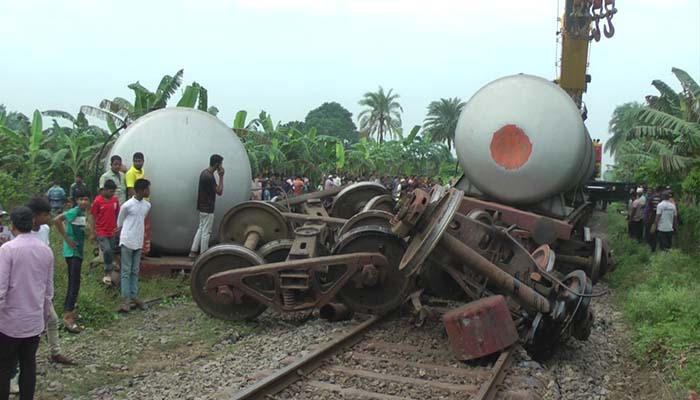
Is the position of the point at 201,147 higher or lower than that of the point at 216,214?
higher

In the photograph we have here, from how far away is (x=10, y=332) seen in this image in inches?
163

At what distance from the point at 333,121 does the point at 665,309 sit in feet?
257

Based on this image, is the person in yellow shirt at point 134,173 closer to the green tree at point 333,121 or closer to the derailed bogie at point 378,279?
the derailed bogie at point 378,279

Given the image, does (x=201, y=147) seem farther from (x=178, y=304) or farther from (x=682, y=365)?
(x=682, y=365)

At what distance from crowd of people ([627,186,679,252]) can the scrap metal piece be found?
5406 mm

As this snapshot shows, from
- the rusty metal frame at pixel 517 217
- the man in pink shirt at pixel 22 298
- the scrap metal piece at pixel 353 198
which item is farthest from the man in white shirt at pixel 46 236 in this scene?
the rusty metal frame at pixel 517 217

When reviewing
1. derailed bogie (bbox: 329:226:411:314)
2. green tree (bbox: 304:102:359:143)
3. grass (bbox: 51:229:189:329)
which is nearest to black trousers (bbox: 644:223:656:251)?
derailed bogie (bbox: 329:226:411:314)

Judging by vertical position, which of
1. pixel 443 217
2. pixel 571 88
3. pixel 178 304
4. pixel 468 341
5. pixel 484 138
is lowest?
pixel 178 304

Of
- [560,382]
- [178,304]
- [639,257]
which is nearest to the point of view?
[560,382]

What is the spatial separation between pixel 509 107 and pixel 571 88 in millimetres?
8368

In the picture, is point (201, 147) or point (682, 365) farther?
point (201, 147)

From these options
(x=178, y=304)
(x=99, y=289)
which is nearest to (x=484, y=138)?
(x=178, y=304)

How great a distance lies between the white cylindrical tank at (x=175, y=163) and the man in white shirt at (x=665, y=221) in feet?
25.5

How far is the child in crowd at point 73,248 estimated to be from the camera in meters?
6.55
